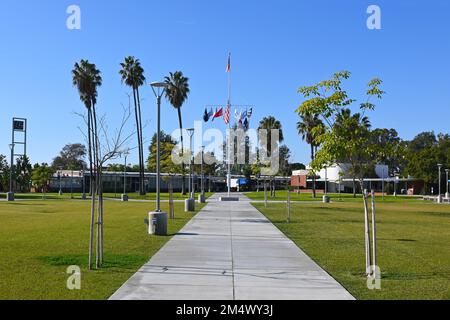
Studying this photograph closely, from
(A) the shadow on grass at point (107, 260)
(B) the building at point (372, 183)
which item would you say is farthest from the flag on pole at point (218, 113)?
(B) the building at point (372, 183)

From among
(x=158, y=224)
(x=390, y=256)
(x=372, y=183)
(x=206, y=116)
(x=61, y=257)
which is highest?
(x=206, y=116)

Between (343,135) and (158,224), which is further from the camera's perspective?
(158,224)

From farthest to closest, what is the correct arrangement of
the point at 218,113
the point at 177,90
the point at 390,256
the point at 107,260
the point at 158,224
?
the point at 177,90, the point at 218,113, the point at 158,224, the point at 390,256, the point at 107,260

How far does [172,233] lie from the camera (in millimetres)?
19109

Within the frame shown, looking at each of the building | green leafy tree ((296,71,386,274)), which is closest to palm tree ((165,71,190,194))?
the building

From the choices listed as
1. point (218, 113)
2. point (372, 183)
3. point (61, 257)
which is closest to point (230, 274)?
point (61, 257)

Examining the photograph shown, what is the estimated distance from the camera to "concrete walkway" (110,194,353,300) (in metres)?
8.68

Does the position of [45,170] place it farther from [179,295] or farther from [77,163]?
[77,163]

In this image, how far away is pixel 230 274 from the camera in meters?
10.6

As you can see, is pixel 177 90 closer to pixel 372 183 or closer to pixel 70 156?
pixel 372 183

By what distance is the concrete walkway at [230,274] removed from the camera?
868cm

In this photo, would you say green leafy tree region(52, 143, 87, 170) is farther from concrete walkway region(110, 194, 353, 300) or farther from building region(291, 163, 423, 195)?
concrete walkway region(110, 194, 353, 300)
